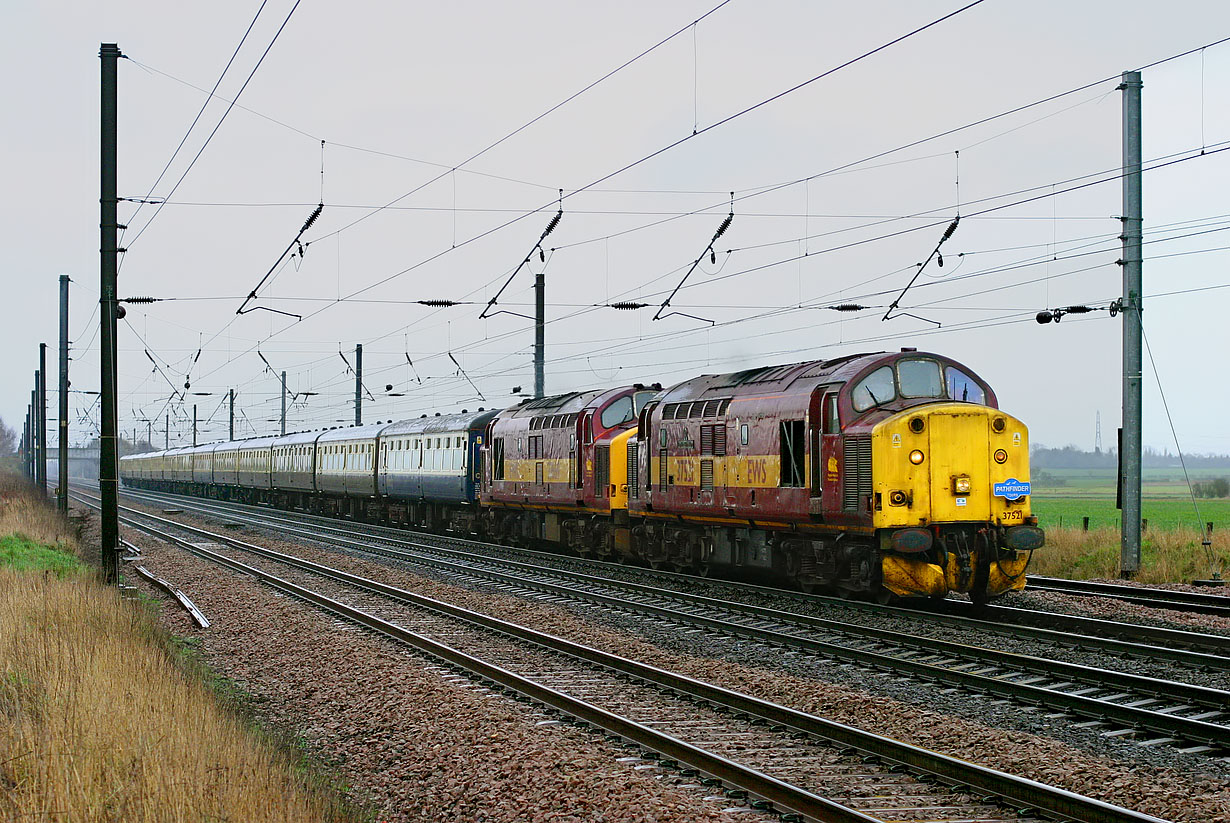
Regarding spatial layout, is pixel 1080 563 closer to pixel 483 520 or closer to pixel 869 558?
pixel 869 558

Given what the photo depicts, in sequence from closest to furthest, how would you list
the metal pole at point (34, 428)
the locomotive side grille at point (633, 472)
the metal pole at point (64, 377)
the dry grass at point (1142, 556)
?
the dry grass at point (1142, 556), the locomotive side grille at point (633, 472), the metal pole at point (64, 377), the metal pole at point (34, 428)

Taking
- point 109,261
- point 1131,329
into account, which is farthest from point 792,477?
point 109,261

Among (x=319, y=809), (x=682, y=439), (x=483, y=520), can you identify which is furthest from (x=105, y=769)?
(x=483, y=520)

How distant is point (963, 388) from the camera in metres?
18.4

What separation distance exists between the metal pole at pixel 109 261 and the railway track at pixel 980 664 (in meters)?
6.96

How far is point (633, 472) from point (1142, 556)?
10501 millimetres

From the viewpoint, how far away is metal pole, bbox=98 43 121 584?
62.7ft

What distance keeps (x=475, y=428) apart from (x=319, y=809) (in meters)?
28.1

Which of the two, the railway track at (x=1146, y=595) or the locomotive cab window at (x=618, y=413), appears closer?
the railway track at (x=1146, y=595)

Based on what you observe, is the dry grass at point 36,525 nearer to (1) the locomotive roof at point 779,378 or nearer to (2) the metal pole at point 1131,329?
(1) the locomotive roof at point 779,378

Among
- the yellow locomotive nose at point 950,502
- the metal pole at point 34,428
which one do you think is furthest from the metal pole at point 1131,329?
the metal pole at point 34,428

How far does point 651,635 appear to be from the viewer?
611 inches

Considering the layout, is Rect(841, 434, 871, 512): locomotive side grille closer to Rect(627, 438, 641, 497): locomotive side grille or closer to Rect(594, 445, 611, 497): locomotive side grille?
Rect(627, 438, 641, 497): locomotive side grille

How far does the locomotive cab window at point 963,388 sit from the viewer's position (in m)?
18.2
